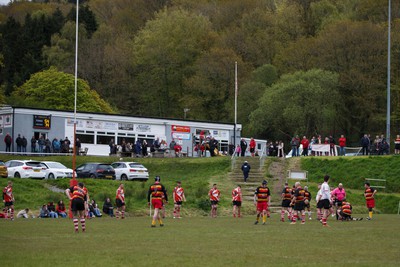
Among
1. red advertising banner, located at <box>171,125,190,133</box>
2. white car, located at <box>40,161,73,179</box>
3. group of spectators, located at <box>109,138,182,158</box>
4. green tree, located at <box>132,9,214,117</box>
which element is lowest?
white car, located at <box>40,161,73,179</box>

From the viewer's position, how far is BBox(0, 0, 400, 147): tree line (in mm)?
95938

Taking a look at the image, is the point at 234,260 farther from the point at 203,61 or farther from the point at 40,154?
the point at 203,61

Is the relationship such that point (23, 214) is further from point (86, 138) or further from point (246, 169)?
point (86, 138)

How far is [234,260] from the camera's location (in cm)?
2245

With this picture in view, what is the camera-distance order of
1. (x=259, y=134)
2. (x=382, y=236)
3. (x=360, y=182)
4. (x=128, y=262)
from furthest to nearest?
(x=259, y=134), (x=360, y=182), (x=382, y=236), (x=128, y=262)

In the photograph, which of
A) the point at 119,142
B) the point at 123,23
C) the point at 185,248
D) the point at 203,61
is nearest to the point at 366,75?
the point at 203,61

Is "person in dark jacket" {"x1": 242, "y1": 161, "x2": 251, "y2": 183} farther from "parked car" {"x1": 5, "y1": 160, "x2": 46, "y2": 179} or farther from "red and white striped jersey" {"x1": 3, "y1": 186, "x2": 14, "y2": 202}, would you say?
"red and white striped jersey" {"x1": 3, "y1": 186, "x2": 14, "y2": 202}

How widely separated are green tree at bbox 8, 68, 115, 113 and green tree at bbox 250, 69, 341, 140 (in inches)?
735

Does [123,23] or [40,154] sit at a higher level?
[123,23]

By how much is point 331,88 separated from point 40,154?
35832 millimetres

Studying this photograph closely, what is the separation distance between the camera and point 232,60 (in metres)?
107

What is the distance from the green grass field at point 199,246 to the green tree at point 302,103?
58.3 m

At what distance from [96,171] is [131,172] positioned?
9.02 ft

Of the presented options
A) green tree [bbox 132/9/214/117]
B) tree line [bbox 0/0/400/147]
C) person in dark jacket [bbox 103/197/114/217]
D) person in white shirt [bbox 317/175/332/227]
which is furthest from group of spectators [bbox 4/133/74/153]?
green tree [bbox 132/9/214/117]
